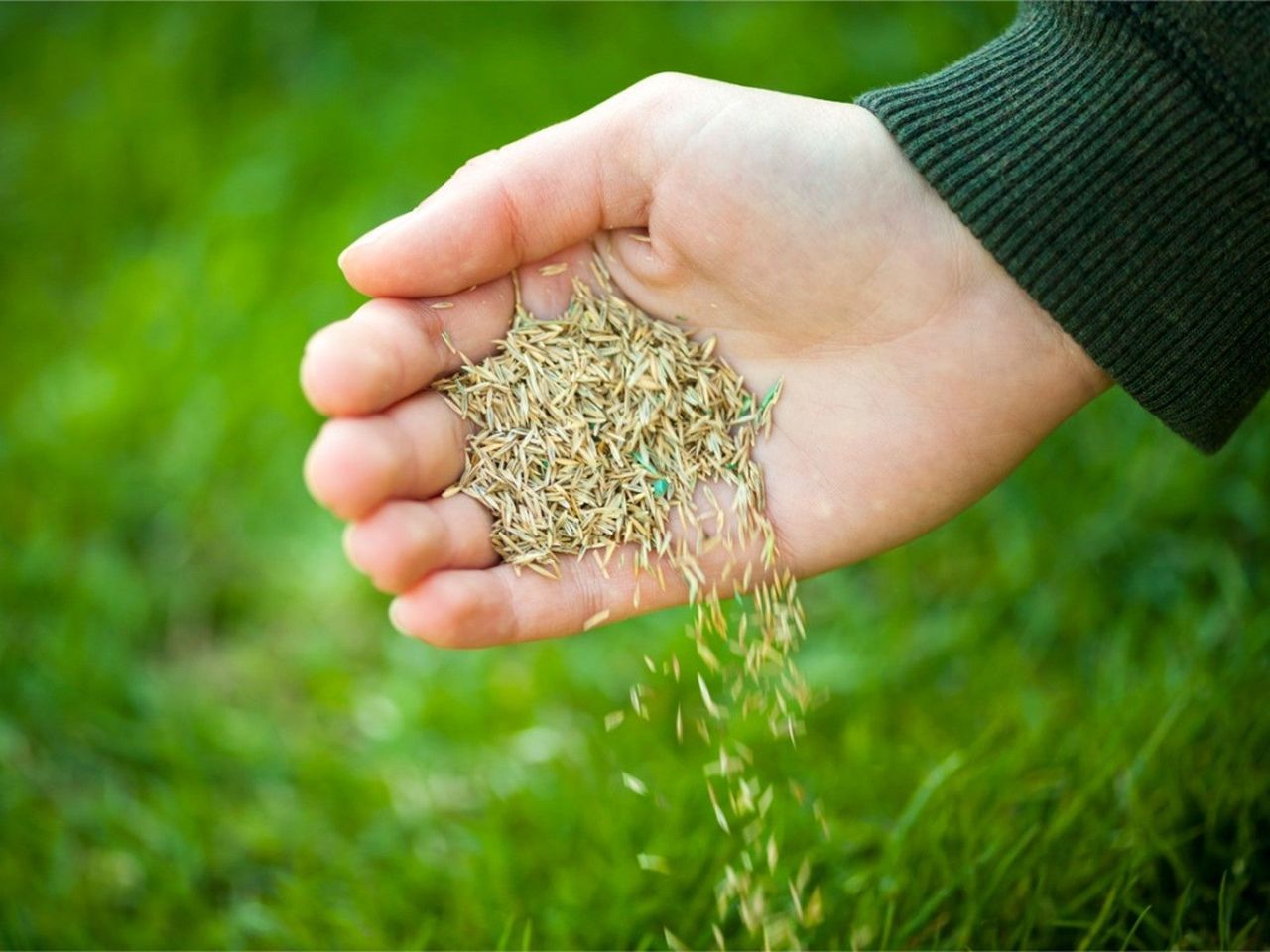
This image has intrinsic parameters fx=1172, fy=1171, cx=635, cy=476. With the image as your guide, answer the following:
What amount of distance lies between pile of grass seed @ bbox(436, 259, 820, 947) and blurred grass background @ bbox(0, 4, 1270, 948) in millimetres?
208

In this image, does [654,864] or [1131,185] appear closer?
[1131,185]

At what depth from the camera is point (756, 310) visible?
2191 mm

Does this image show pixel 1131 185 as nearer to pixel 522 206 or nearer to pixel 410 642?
pixel 522 206

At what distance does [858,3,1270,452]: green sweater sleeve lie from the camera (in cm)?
197

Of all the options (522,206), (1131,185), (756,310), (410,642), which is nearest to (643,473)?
(756,310)

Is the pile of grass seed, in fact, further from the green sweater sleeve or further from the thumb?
the green sweater sleeve

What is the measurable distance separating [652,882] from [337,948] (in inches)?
24.8

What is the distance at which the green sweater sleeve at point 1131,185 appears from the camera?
197 centimetres

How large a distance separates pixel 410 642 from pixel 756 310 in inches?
57.3

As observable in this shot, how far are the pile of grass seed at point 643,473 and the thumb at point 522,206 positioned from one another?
0.15 metres

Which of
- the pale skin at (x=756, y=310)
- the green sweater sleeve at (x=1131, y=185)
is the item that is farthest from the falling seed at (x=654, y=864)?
the green sweater sleeve at (x=1131, y=185)

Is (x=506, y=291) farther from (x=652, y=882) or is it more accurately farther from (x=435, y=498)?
(x=652, y=882)

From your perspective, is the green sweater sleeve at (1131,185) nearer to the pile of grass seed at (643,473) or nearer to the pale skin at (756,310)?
the pale skin at (756,310)

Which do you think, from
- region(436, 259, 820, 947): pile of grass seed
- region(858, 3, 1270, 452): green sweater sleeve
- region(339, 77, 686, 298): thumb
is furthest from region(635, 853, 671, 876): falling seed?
region(858, 3, 1270, 452): green sweater sleeve
